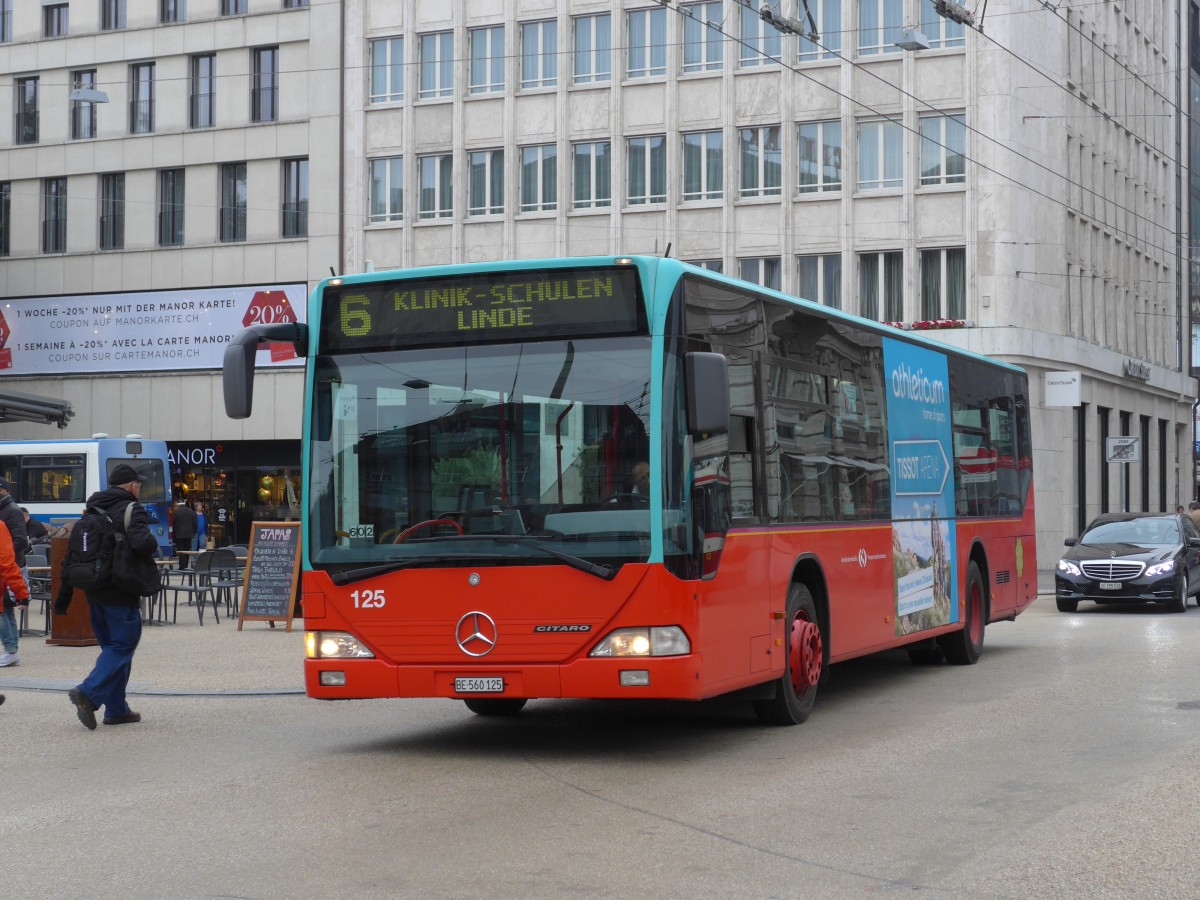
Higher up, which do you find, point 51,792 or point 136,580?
point 136,580

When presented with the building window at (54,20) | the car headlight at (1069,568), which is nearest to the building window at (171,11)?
the building window at (54,20)

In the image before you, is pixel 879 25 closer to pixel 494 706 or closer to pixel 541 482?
pixel 494 706

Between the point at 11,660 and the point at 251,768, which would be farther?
the point at 11,660

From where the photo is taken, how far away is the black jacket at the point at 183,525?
37.0m

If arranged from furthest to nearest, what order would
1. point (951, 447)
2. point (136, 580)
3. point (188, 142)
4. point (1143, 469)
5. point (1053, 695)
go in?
1. point (1143, 469)
2. point (188, 142)
3. point (951, 447)
4. point (1053, 695)
5. point (136, 580)

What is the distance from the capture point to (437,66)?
149 feet

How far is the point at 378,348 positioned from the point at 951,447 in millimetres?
7251

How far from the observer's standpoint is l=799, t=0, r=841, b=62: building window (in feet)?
137

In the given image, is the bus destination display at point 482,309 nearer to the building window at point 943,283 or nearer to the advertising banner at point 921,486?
the advertising banner at point 921,486

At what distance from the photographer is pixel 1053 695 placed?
13.8 meters

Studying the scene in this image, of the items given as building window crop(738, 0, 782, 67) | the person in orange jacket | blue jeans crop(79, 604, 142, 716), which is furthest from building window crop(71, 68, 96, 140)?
blue jeans crop(79, 604, 142, 716)

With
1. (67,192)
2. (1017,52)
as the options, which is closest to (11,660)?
(1017,52)

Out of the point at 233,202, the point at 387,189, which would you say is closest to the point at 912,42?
the point at 387,189

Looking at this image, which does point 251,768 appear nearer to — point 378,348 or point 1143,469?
point 378,348
